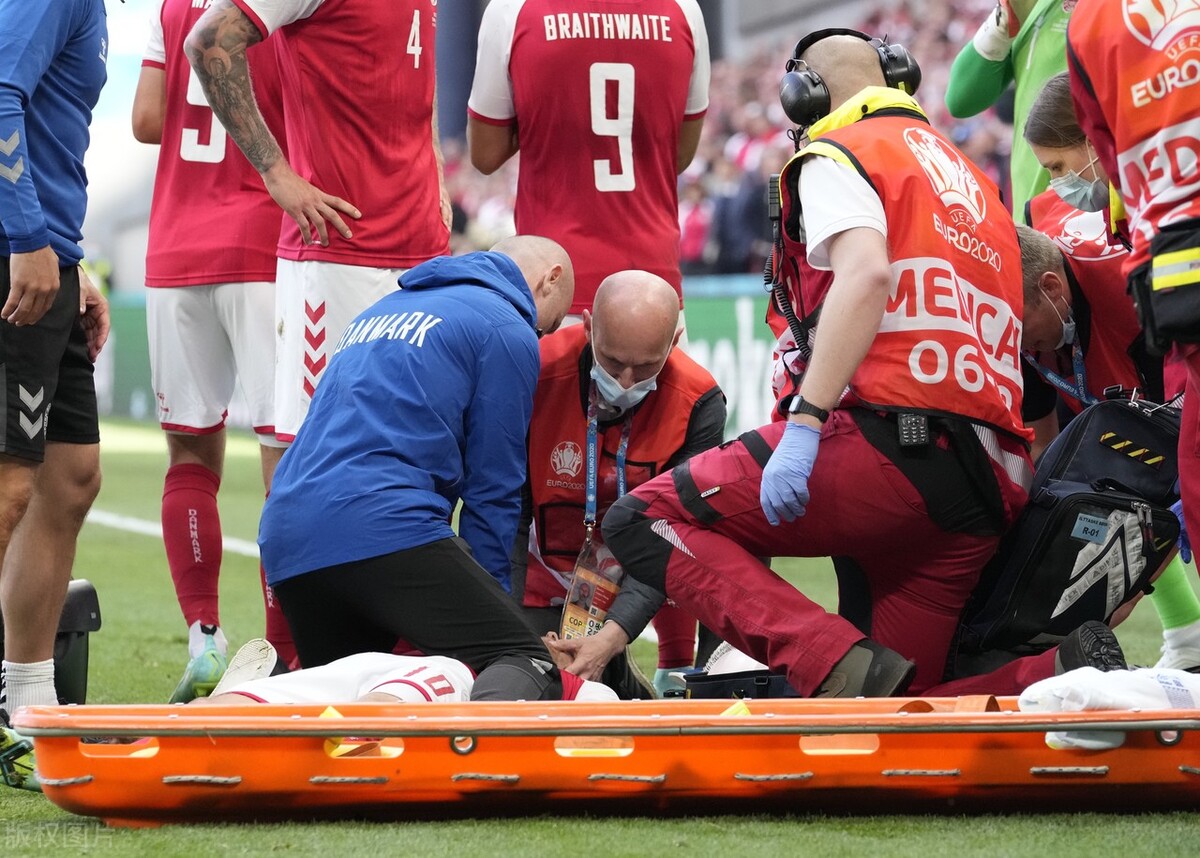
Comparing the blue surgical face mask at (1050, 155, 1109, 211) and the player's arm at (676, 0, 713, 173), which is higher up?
the player's arm at (676, 0, 713, 173)

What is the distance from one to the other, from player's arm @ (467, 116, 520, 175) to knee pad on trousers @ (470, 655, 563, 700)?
87.8 inches

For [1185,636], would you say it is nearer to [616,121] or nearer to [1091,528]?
[1091,528]

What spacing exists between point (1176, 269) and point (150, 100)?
12.0 feet

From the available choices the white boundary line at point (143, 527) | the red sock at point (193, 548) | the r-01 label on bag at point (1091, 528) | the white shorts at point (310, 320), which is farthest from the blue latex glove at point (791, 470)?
the white boundary line at point (143, 527)

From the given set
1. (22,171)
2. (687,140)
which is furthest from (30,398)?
(687,140)

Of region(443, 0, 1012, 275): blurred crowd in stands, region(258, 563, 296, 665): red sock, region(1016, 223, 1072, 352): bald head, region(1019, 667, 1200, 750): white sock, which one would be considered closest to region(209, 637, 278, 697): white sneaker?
region(258, 563, 296, 665): red sock

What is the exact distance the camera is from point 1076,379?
4559mm

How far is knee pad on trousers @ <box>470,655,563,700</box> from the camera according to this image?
11.4ft

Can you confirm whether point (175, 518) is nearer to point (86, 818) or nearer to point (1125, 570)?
point (86, 818)

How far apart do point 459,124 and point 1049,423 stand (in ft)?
64.7

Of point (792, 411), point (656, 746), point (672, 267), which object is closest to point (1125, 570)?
point (792, 411)

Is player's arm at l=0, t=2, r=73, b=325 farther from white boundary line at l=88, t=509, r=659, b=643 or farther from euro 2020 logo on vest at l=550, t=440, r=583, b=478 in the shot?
white boundary line at l=88, t=509, r=659, b=643

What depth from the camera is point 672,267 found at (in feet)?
17.8

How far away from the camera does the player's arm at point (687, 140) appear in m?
5.46
